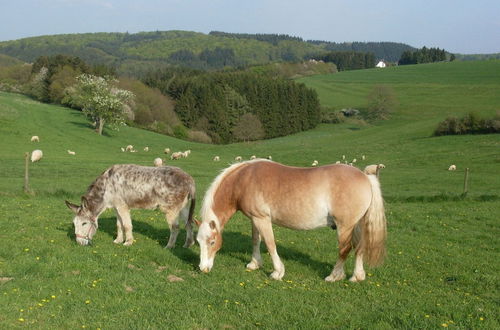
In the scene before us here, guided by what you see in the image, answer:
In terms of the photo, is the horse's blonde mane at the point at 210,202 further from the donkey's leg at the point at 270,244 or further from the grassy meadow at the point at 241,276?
the grassy meadow at the point at 241,276

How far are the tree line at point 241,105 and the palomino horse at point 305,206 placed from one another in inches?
3093

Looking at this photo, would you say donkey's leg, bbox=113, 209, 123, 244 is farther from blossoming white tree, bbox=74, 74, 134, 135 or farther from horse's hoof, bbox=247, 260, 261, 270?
blossoming white tree, bbox=74, 74, 134, 135

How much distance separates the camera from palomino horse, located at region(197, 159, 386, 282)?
332 inches

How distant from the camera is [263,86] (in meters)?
98.8

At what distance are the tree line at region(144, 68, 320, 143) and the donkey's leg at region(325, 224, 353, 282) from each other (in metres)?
79.0

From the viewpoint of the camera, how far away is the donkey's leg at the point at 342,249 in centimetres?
842

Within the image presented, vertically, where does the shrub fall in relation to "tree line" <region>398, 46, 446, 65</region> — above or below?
below

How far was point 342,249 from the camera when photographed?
8.52 meters

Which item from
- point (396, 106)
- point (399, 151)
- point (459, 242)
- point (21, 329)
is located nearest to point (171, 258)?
point (21, 329)

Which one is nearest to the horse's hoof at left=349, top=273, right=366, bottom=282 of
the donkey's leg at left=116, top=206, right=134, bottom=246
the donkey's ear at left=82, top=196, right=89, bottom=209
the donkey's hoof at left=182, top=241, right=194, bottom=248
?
the donkey's hoof at left=182, top=241, right=194, bottom=248

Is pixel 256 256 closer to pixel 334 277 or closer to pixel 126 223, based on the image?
pixel 334 277

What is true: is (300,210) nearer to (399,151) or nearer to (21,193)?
(21,193)

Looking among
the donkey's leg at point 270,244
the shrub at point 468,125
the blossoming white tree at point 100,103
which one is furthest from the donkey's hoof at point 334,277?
the blossoming white tree at point 100,103

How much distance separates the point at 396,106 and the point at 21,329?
94912mm
